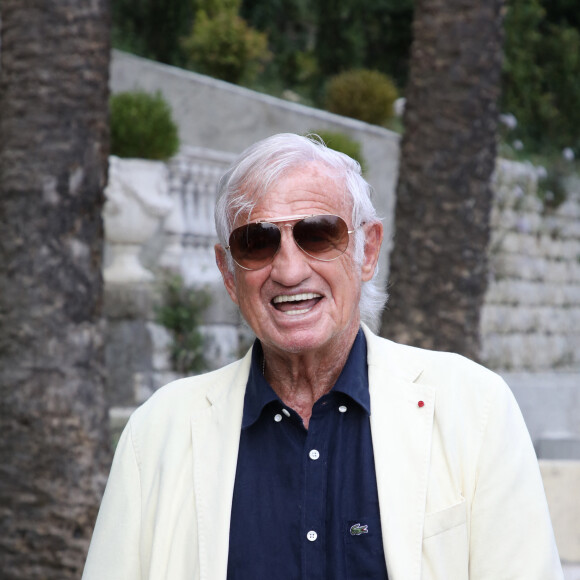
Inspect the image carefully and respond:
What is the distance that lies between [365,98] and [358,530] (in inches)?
509

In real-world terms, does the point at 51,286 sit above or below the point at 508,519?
above

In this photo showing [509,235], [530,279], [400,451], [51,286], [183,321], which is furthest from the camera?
[530,279]

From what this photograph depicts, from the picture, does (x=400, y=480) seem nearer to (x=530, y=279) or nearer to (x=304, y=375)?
(x=304, y=375)

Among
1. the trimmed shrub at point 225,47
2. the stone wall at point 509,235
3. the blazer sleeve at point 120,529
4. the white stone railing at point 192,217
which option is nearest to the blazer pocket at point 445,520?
the blazer sleeve at point 120,529

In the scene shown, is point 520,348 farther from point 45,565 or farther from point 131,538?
point 131,538

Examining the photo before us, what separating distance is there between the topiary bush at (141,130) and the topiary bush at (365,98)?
518 cm

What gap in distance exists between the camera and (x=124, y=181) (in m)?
9.31

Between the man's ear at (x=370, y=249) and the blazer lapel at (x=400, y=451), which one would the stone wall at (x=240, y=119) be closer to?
the man's ear at (x=370, y=249)

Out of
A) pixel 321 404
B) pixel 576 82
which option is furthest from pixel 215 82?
pixel 321 404

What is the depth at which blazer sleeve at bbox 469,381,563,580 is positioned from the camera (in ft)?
7.54

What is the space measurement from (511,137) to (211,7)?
188 inches

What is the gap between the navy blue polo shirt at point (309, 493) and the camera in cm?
233

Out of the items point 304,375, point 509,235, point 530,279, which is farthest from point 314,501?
point 530,279

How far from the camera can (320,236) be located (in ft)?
8.39
